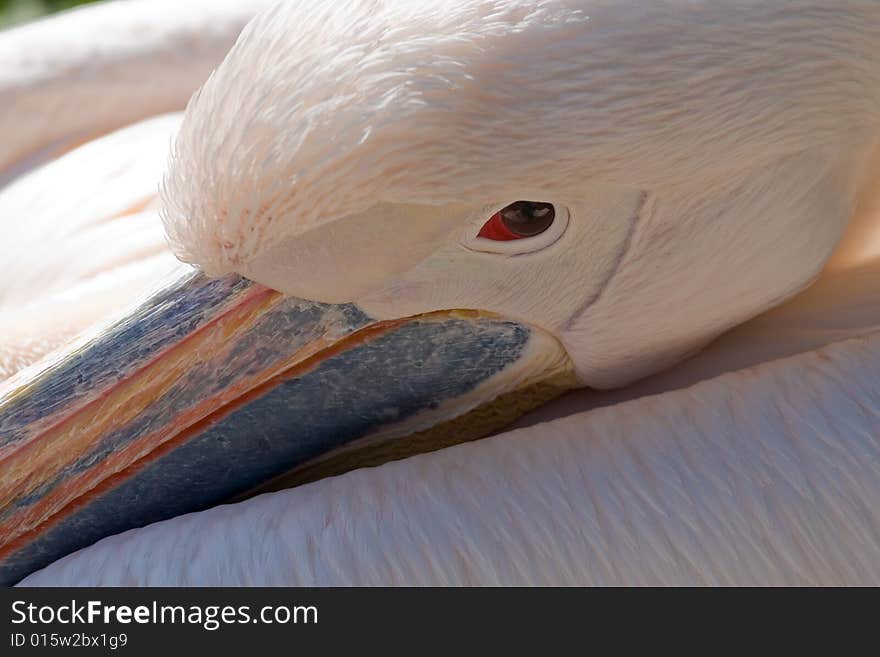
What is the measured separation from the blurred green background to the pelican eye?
98.4 inches

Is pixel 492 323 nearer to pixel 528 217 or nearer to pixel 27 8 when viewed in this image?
pixel 528 217

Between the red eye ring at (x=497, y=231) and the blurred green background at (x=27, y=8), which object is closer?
the red eye ring at (x=497, y=231)

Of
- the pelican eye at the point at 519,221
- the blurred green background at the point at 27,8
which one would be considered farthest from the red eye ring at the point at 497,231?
the blurred green background at the point at 27,8

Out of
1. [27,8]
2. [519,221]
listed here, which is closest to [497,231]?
[519,221]

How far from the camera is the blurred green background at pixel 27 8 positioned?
10.9ft

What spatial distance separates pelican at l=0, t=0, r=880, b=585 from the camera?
3.40ft

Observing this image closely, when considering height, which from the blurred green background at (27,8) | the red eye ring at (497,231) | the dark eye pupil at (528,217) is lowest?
the dark eye pupil at (528,217)

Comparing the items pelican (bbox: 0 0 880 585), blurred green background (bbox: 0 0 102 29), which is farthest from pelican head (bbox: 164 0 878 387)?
blurred green background (bbox: 0 0 102 29)

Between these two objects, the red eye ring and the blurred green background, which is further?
the blurred green background

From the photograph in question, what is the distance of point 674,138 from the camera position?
3.50ft

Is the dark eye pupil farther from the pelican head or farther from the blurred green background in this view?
the blurred green background

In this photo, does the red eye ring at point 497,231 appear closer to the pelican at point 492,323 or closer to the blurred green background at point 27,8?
Result: the pelican at point 492,323
